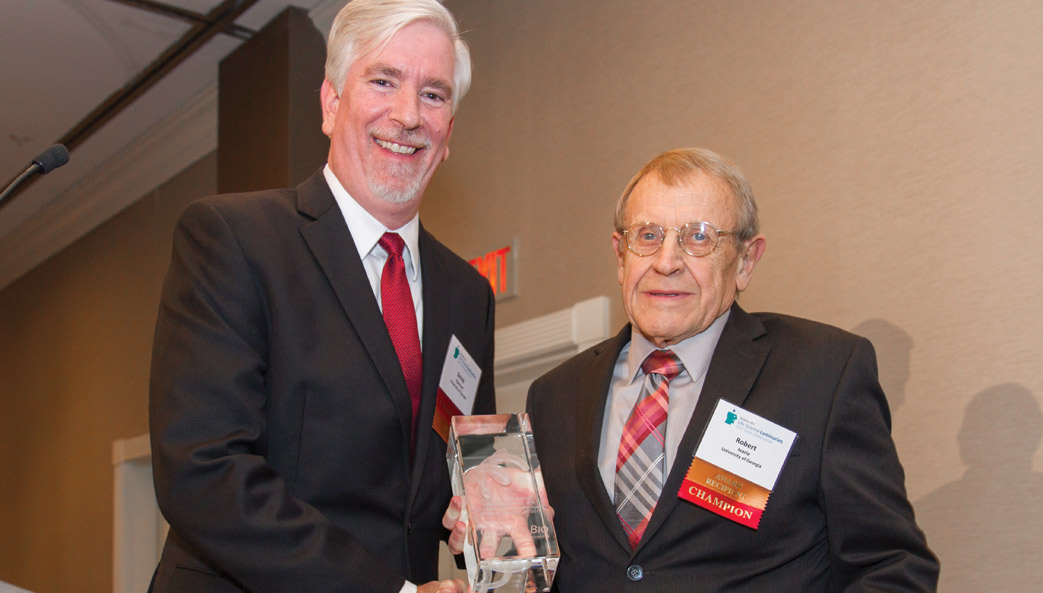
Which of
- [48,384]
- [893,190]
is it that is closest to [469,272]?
[893,190]

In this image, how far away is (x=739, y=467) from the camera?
6.31 ft

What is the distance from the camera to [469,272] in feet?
8.13

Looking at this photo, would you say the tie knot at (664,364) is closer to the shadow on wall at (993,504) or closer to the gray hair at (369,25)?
the gray hair at (369,25)

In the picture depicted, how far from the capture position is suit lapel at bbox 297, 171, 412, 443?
6.56 feet

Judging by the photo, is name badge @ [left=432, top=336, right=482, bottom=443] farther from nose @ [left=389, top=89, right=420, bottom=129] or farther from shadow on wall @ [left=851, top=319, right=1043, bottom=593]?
shadow on wall @ [left=851, top=319, right=1043, bottom=593]

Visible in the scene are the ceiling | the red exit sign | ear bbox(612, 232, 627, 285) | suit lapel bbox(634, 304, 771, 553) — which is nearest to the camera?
suit lapel bbox(634, 304, 771, 553)

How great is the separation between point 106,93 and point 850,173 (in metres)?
4.64

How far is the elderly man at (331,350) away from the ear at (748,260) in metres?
0.63

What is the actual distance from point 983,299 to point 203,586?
2.04 m

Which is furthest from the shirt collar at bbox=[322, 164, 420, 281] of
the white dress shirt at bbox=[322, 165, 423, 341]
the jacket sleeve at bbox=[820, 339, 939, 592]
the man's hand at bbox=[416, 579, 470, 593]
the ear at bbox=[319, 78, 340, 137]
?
the jacket sleeve at bbox=[820, 339, 939, 592]

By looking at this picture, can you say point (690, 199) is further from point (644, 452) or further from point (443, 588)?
point (443, 588)

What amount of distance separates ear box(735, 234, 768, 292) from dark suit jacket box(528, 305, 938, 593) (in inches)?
6.9

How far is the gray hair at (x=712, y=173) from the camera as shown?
7.16 feet

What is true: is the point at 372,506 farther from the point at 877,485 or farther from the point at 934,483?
the point at 934,483
